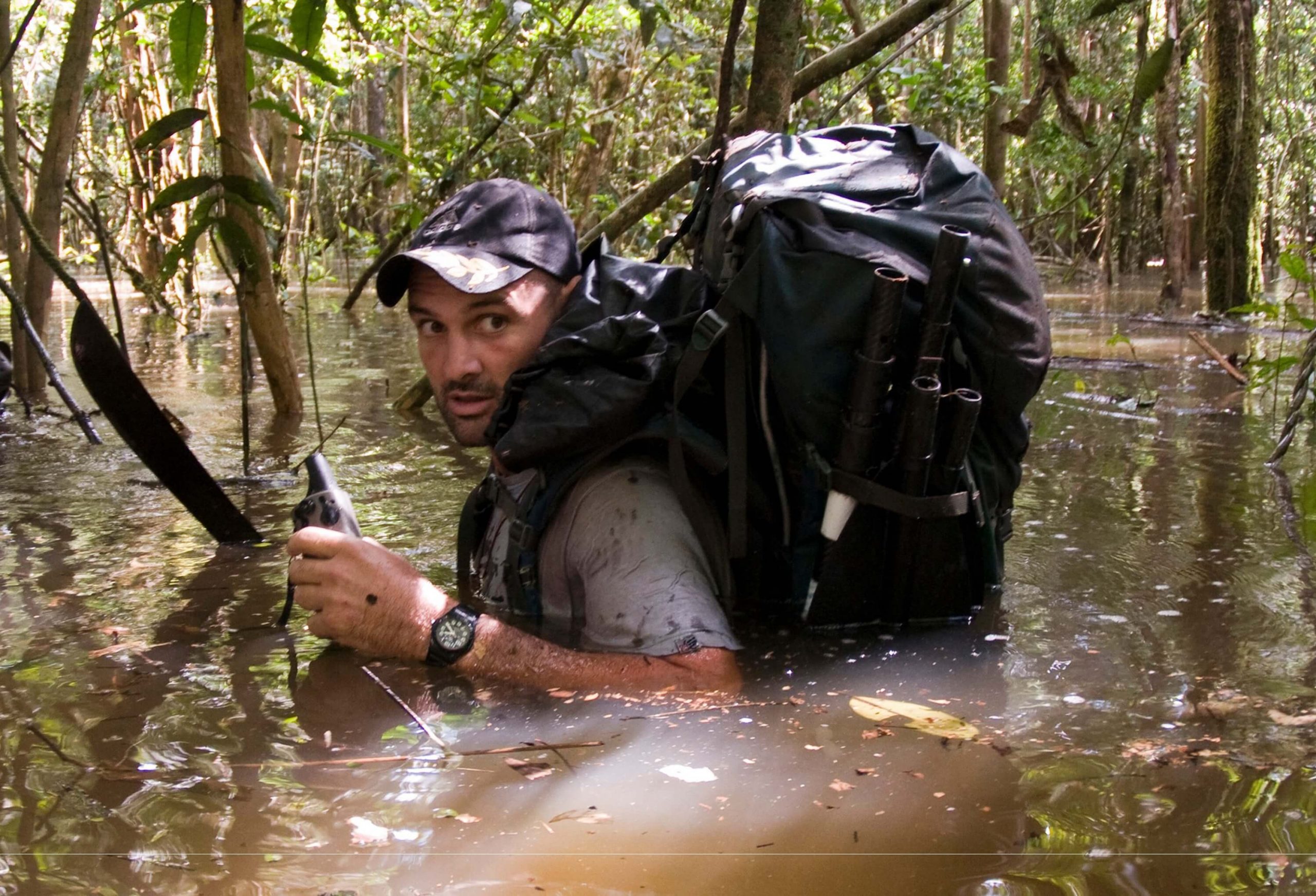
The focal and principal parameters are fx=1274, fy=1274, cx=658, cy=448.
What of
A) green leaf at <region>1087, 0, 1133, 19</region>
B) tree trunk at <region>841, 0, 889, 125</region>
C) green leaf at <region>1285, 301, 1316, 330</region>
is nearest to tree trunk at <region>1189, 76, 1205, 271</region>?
tree trunk at <region>841, 0, 889, 125</region>

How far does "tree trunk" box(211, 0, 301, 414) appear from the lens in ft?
14.8

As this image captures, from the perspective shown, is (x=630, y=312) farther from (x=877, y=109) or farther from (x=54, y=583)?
(x=877, y=109)

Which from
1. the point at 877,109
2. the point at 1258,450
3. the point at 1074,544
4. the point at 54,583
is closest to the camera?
the point at 54,583

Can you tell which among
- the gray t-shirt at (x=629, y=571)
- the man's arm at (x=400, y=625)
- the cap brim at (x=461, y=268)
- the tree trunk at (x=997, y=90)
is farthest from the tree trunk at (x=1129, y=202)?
the man's arm at (x=400, y=625)

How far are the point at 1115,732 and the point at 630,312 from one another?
1.26 metres

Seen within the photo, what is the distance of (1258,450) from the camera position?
16.0 feet

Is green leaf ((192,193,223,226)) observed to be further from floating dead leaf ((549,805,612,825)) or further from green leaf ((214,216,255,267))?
floating dead leaf ((549,805,612,825))

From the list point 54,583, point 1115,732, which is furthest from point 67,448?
point 1115,732

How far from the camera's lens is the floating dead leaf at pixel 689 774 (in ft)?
7.01

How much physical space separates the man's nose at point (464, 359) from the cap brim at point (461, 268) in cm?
16

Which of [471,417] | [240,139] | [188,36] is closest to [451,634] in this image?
[471,417]

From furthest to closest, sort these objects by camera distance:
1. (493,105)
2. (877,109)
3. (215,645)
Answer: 1. (877,109)
2. (493,105)
3. (215,645)

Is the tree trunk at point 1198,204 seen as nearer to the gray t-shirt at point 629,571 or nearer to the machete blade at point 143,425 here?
the machete blade at point 143,425

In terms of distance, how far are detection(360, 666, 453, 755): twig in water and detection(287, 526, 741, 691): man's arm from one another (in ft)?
0.27
